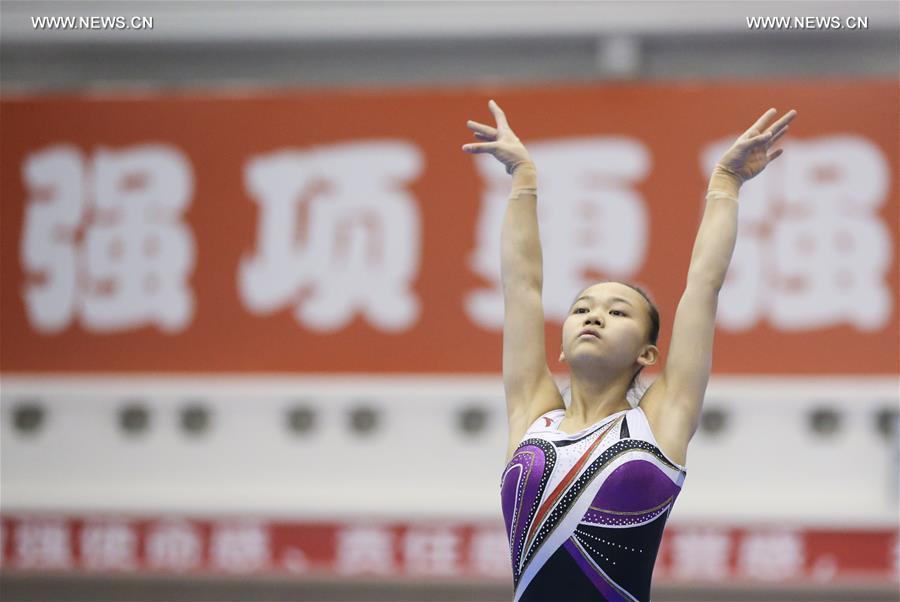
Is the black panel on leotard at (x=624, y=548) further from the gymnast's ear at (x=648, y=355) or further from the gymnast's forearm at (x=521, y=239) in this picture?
the gymnast's forearm at (x=521, y=239)

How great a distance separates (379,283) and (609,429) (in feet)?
12.1

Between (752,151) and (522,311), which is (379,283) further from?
(752,151)

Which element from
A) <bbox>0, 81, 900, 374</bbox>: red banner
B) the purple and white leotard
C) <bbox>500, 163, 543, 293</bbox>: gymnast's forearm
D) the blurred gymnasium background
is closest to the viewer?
the purple and white leotard

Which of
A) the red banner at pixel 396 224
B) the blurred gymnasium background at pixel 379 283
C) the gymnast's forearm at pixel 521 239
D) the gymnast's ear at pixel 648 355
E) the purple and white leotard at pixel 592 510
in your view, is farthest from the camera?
the red banner at pixel 396 224

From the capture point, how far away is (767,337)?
566 centimetres

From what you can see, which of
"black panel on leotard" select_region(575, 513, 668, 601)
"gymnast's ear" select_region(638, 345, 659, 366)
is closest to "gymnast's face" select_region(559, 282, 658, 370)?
"gymnast's ear" select_region(638, 345, 659, 366)

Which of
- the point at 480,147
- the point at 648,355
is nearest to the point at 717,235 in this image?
the point at 648,355

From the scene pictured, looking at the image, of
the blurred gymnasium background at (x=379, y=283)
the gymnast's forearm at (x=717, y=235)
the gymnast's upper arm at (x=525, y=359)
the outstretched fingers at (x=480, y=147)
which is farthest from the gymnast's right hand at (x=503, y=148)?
the blurred gymnasium background at (x=379, y=283)

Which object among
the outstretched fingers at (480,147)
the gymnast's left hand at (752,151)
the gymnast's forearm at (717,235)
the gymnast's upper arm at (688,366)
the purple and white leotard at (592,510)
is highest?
the outstretched fingers at (480,147)

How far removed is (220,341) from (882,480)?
338 cm

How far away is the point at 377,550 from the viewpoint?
541 centimetres

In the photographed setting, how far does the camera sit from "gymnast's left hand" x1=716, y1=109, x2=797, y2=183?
7.70 feet

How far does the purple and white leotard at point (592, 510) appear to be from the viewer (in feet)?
7.17

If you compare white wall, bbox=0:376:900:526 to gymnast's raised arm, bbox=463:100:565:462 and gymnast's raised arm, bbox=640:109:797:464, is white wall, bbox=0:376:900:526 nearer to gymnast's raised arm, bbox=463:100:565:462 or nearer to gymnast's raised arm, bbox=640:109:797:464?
gymnast's raised arm, bbox=463:100:565:462
